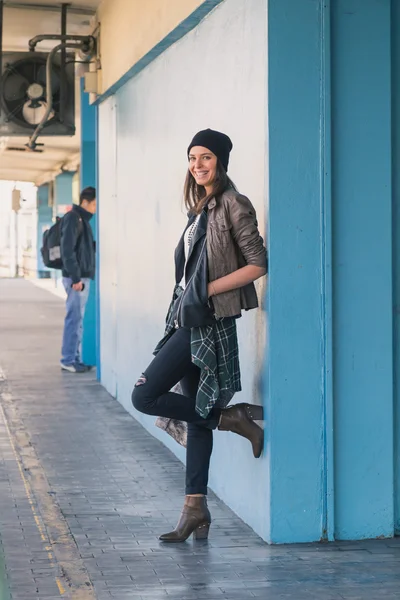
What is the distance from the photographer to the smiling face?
4.95 meters

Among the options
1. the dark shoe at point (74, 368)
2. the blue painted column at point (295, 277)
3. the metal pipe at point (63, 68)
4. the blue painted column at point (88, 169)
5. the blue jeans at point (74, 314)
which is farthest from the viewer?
the blue painted column at point (88, 169)

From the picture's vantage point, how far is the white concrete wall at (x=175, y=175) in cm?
517

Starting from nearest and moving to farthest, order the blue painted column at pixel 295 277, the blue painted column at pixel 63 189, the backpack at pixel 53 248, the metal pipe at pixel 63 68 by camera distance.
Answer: the blue painted column at pixel 295 277 < the metal pipe at pixel 63 68 < the backpack at pixel 53 248 < the blue painted column at pixel 63 189

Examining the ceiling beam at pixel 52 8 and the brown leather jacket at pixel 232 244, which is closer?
the brown leather jacket at pixel 232 244

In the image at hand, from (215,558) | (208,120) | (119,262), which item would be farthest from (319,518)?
(119,262)

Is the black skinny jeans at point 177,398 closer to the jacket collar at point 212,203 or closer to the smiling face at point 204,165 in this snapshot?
the jacket collar at point 212,203

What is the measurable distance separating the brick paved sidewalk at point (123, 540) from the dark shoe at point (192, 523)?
0.16 ft

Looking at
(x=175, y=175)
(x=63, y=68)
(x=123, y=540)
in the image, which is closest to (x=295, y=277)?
(x=123, y=540)

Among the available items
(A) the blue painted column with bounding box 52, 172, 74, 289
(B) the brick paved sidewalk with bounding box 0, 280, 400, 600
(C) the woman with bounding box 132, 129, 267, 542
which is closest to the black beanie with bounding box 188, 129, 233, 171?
(C) the woman with bounding box 132, 129, 267, 542

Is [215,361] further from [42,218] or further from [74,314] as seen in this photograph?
[42,218]

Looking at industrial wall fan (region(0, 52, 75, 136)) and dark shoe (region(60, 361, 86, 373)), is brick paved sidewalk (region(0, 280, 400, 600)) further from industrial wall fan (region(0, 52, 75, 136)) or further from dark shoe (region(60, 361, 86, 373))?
industrial wall fan (region(0, 52, 75, 136))

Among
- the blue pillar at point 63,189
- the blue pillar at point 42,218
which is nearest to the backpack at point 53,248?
the blue pillar at point 63,189

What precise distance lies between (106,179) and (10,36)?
3.10 meters

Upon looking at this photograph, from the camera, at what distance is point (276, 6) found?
4883mm
